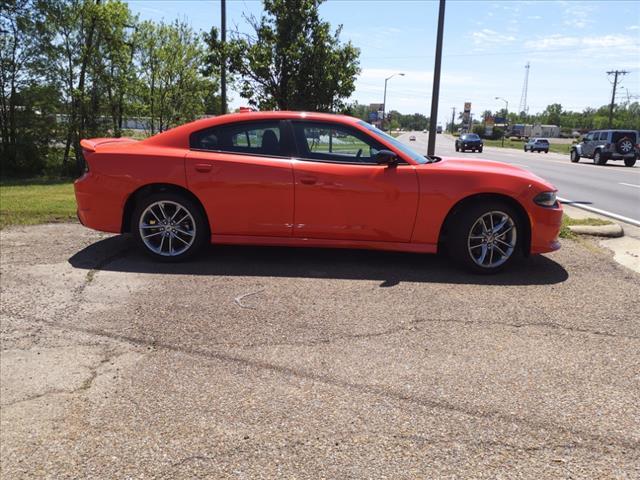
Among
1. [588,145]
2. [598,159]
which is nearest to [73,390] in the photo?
[598,159]

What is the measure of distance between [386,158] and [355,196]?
18.3 inches

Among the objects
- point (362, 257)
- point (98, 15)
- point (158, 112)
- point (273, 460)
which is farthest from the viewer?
point (158, 112)

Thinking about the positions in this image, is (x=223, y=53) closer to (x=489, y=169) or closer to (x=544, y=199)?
(x=489, y=169)

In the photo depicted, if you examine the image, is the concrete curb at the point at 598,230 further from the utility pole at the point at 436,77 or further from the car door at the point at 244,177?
the car door at the point at 244,177

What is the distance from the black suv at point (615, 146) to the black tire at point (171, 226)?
28.4m

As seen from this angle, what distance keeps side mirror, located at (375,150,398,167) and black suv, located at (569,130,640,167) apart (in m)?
27.4

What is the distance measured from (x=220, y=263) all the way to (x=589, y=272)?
12.2 ft

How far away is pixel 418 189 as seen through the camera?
511 centimetres

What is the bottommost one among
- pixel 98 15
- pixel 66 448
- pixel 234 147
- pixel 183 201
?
pixel 66 448

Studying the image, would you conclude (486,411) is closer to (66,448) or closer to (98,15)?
(66,448)

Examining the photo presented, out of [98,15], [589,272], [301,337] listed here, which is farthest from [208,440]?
[98,15]

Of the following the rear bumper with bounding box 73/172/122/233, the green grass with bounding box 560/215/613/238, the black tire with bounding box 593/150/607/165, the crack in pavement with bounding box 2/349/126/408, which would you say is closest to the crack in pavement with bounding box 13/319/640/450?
the crack in pavement with bounding box 2/349/126/408

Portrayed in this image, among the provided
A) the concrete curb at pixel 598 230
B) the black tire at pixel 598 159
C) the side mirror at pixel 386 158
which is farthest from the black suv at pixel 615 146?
the side mirror at pixel 386 158

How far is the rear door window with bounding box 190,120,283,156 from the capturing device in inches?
211
